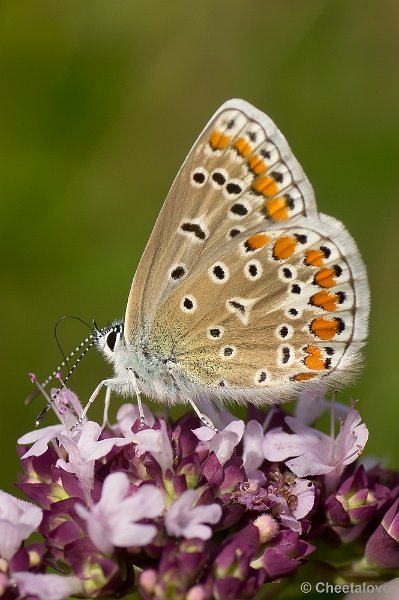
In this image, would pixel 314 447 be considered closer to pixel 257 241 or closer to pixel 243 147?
pixel 257 241

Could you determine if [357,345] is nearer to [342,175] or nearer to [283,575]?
[283,575]

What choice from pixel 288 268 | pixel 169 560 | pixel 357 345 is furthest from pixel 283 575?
pixel 288 268

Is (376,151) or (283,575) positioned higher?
(376,151)

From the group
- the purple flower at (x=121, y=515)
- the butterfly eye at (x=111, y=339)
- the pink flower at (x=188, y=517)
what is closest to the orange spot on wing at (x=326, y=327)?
the butterfly eye at (x=111, y=339)

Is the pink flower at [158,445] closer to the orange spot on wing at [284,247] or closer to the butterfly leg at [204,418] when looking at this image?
the butterfly leg at [204,418]

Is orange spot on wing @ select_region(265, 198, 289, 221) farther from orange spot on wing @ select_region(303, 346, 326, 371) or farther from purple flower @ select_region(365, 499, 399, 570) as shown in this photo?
purple flower @ select_region(365, 499, 399, 570)

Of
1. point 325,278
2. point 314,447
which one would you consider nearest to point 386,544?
point 314,447

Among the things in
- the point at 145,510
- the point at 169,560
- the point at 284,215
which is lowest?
the point at 169,560
